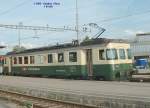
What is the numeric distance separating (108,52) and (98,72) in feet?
5.89

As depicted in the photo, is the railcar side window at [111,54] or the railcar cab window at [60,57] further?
the railcar cab window at [60,57]

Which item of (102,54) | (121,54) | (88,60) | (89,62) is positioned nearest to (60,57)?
(88,60)

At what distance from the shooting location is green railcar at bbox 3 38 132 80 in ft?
92.4

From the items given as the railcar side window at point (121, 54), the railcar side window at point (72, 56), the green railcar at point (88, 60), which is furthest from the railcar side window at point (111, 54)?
the railcar side window at point (72, 56)

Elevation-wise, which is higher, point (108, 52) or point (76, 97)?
point (108, 52)

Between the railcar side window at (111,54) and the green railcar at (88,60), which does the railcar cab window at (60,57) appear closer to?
the green railcar at (88,60)

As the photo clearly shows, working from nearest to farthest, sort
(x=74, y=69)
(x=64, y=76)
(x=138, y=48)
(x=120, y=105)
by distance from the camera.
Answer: (x=120, y=105)
(x=74, y=69)
(x=64, y=76)
(x=138, y=48)

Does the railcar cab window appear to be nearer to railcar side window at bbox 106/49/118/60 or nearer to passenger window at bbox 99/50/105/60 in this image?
passenger window at bbox 99/50/105/60

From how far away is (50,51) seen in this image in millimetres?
34656

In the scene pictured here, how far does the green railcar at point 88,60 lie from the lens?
28156mm

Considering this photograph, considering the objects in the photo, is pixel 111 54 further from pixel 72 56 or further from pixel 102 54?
pixel 72 56

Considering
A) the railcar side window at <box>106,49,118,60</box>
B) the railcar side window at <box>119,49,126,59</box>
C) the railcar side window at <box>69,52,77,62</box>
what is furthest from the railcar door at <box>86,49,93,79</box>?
the railcar side window at <box>119,49,126,59</box>

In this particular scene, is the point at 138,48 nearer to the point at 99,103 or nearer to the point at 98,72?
the point at 98,72

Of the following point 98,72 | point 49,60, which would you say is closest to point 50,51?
point 49,60
